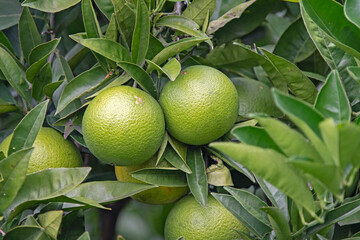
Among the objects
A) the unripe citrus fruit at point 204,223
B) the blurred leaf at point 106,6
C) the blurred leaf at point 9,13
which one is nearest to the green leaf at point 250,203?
the unripe citrus fruit at point 204,223

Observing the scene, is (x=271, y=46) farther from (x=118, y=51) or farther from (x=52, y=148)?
(x=52, y=148)

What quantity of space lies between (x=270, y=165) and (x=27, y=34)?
1.02m

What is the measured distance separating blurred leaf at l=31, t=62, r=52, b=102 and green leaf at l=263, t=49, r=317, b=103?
0.65 metres

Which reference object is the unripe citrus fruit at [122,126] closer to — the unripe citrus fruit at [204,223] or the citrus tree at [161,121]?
the citrus tree at [161,121]

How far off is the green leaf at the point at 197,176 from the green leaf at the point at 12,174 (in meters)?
0.45

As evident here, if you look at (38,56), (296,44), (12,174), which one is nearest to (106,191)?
(12,174)

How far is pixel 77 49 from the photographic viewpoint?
5.44ft

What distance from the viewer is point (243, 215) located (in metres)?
1.22

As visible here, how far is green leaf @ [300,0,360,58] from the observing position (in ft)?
3.84

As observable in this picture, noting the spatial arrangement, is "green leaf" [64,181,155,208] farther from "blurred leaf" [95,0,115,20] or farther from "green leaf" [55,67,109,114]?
"blurred leaf" [95,0,115,20]

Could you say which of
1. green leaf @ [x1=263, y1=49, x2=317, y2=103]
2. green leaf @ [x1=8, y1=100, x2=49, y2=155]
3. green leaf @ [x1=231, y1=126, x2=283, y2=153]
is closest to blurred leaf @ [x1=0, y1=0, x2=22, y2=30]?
green leaf @ [x1=8, y1=100, x2=49, y2=155]

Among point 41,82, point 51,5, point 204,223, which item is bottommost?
point 204,223

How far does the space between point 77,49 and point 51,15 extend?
0.17 metres

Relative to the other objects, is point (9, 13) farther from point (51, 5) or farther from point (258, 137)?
point (258, 137)
